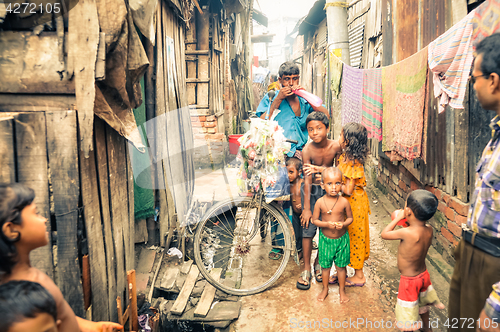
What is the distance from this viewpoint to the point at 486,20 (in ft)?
7.03

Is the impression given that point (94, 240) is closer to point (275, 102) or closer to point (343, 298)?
point (343, 298)

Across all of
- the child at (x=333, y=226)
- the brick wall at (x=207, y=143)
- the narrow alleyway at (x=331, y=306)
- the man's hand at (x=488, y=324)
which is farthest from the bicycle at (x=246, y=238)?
the brick wall at (x=207, y=143)

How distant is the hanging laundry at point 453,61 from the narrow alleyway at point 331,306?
1917 millimetres

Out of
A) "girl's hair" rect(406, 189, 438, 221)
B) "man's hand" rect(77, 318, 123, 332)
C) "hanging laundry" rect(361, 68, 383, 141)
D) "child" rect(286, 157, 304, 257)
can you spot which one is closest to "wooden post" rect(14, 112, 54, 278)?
"man's hand" rect(77, 318, 123, 332)

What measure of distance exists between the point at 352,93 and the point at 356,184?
11.0 feet

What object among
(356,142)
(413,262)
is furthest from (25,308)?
(356,142)

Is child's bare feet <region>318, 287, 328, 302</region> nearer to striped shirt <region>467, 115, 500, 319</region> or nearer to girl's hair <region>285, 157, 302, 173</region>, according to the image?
girl's hair <region>285, 157, 302, 173</region>

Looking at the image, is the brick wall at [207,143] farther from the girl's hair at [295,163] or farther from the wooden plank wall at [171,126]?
the girl's hair at [295,163]

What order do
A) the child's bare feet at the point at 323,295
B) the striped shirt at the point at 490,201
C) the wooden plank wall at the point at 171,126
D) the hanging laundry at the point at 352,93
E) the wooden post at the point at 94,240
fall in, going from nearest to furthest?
1. the striped shirt at the point at 490,201
2. the wooden post at the point at 94,240
3. the child's bare feet at the point at 323,295
4. the wooden plank wall at the point at 171,126
5. the hanging laundry at the point at 352,93

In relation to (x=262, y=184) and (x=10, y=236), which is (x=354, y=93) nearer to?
(x=262, y=184)

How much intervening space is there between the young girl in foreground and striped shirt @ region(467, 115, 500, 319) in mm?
1556

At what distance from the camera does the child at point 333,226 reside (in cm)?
316

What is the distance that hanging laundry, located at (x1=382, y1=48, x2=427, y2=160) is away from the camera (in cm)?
356

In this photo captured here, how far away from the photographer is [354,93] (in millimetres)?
6117
